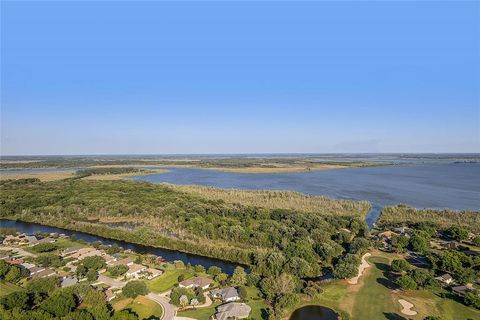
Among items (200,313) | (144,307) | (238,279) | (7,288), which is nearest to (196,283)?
(238,279)

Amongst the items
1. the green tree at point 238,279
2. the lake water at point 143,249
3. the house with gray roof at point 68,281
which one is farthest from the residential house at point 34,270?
the green tree at point 238,279

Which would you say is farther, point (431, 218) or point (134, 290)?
point (431, 218)

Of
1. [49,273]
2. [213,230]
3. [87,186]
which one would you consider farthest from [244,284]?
[87,186]

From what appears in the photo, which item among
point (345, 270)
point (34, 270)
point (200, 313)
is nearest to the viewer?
point (200, 313)

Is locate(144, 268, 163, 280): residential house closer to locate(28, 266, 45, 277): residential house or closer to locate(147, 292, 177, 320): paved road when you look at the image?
locate(147, 292, 177, 320): paved road

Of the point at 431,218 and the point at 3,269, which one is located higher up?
the point at 431,218

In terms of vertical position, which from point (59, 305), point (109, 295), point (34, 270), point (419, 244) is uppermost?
point (419, 244)

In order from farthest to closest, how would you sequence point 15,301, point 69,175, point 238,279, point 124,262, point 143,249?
1. point 69,175
2. point 143,249
3. point 124,262
4. point 238,279
5. point 15,301

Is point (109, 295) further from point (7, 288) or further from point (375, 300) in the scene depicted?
point (375, 300)
